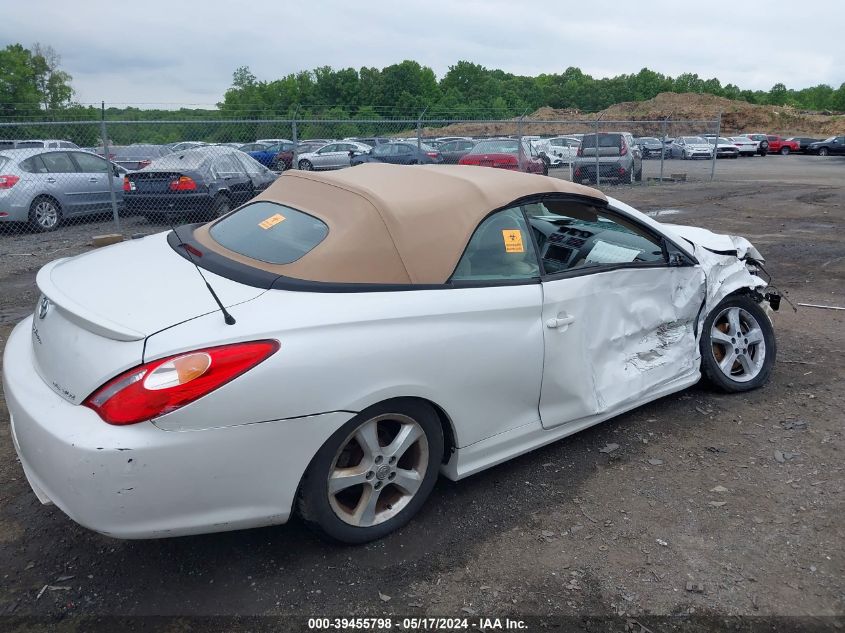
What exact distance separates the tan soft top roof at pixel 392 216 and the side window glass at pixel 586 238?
0.62ft

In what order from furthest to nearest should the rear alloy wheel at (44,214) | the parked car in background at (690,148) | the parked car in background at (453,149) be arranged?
the parked car in background at (690,148) < the parked car in background at (453,149) < the rear alloy wheel at (44,214)

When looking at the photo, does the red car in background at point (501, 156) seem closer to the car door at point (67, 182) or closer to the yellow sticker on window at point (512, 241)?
the car door at point (67, 182)

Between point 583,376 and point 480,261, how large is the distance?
849 mm

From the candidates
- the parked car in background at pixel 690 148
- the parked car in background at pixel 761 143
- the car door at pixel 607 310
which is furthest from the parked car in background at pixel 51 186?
the parked car in background at pixel 761 143

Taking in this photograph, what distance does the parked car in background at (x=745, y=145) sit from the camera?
1634 inches

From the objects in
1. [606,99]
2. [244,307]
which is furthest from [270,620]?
[606,99]

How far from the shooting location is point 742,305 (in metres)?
4.47

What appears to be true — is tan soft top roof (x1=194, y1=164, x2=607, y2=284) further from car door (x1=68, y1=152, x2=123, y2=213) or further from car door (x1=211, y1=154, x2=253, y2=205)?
car door (x1=68, y1=152, x2=123, y2=213)

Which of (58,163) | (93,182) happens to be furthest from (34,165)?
(93,182)

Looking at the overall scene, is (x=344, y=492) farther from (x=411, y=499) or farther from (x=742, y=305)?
(x=742, y=305)

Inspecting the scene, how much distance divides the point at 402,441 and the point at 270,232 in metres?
1.20

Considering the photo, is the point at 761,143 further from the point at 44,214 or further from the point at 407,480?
the point at 407,480

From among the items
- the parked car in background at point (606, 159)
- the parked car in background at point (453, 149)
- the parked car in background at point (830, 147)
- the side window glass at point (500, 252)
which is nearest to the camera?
the side window glass at point (500, 252)

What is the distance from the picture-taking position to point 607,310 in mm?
3668
